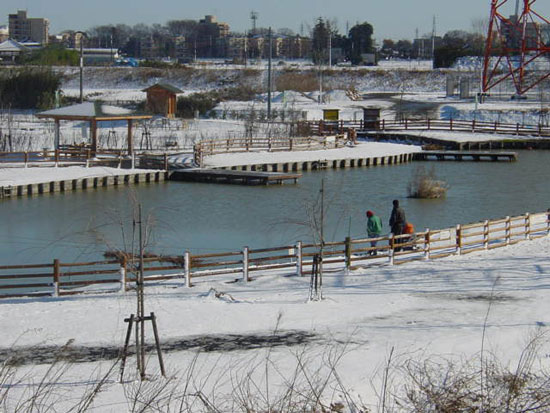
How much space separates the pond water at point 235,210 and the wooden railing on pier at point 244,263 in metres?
0.85

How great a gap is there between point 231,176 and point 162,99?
23.2 m

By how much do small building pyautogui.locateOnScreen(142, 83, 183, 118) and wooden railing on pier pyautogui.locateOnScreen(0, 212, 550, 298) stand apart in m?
37.2

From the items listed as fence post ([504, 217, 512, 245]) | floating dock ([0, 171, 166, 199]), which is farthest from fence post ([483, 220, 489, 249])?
floating dock ([0, 171, 166, 199])

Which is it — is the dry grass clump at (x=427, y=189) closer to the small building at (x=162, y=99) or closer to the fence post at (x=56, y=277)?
the fence post at (x=56, y=277)

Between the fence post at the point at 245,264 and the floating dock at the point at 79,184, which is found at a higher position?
the fence post at the point at 245,264

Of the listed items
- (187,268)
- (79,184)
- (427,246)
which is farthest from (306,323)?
(79,184)

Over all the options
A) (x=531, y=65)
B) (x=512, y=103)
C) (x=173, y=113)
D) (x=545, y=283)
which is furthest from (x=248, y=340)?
(x=531, y=65)

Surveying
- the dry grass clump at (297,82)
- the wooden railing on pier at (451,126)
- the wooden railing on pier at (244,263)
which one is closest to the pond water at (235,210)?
the wooden railing on pier at (244,263)

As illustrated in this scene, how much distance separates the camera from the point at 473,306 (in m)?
16.4

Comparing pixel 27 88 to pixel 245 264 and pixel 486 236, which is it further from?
pixel 245 264

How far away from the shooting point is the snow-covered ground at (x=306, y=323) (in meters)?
12.1

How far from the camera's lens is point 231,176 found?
126 ft

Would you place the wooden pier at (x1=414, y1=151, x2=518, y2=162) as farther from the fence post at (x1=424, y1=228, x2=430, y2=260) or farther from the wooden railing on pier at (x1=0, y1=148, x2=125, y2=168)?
the fence post at (x1=424, y1=228, x2=430, y2=260)

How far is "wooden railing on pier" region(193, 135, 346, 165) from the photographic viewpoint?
148 ft
